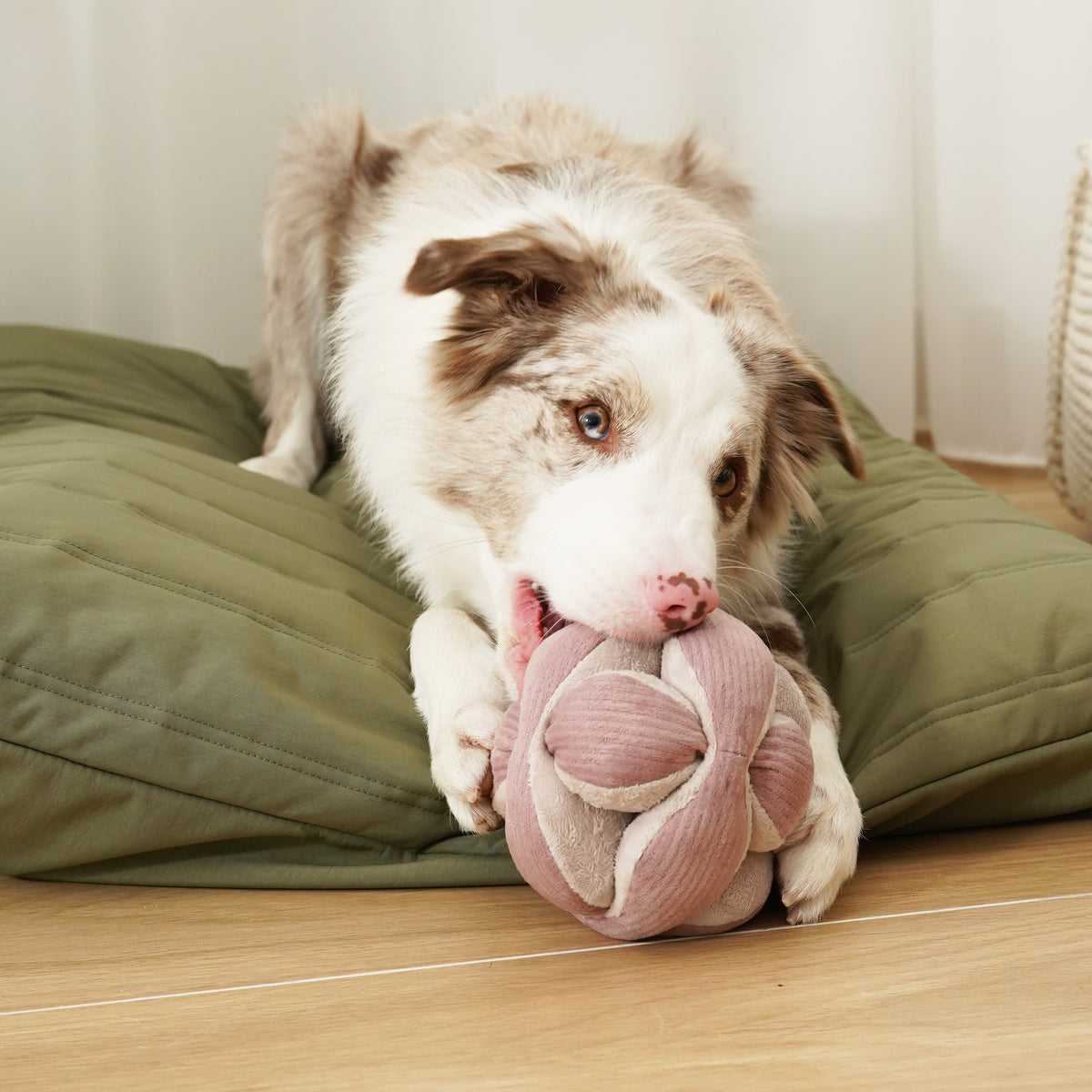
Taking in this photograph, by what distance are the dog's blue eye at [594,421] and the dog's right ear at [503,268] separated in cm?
25

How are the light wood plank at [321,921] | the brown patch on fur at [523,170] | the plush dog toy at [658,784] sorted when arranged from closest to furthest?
the plush dog toy at [658,784]
the light wood plank at [321,921]
the brown patch on fur at [523,170]

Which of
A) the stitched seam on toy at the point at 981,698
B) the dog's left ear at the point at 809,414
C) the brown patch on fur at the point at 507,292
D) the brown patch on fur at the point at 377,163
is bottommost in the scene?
the stitched seam on toy at the point at 981,698

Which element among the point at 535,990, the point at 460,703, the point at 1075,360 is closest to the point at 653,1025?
the point at 535,990

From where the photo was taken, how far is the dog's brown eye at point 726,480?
65.3 inches

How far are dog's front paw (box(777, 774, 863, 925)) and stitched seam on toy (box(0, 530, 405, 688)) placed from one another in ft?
2.03

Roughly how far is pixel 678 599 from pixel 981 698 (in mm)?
497

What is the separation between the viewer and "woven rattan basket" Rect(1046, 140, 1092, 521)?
270cm

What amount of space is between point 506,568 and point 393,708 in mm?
250

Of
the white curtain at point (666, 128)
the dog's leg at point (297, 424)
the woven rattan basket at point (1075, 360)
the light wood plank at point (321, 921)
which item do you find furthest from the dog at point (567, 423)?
the white curtain at point (666, 128)

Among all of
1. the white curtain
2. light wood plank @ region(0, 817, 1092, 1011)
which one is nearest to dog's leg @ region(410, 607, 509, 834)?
light wood plank @ region(0, 817, 1092, 1011)

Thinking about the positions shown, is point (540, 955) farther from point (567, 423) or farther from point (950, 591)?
point (950, 591)

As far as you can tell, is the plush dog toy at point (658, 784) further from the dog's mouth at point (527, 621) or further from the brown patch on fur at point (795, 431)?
the brown patch on fur at point (795, 431)

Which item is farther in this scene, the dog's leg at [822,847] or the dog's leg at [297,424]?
the dog's leg at [297,424]

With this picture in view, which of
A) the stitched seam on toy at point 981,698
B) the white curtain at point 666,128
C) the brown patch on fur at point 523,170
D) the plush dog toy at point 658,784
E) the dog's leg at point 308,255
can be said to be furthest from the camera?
the white curtain at point 666,128
